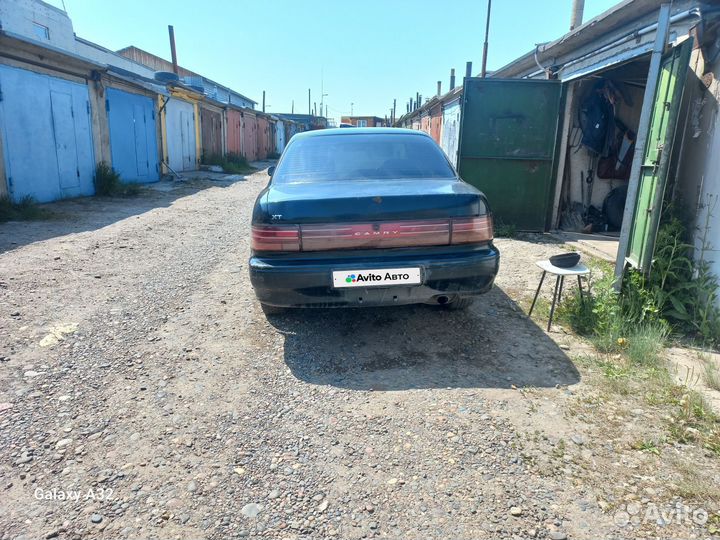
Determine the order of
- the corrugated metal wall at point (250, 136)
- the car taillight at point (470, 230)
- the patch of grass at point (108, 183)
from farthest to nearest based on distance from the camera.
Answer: the corrugated metal wall at point (250, 136) < the patch of grass at point (108, 183) < the car taillight at point (470, 230)

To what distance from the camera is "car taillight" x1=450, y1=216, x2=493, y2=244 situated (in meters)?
3.23

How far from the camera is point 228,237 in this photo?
291 inches

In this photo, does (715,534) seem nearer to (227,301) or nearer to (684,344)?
(684,344)

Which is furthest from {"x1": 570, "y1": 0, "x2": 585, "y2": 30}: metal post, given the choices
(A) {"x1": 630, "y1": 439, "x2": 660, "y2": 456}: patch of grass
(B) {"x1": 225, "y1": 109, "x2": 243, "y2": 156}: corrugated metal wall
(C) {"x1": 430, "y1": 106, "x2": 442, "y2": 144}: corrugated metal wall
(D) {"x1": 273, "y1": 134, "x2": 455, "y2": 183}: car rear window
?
(B) {"x1": 225, "y1": 109, "x2": 243, "y2": 156}: corrugated metal wall

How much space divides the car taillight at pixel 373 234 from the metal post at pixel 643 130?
1769 mm

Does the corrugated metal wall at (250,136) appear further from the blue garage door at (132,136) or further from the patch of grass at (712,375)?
the patch of grass at (712,375)

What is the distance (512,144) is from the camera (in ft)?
24.6

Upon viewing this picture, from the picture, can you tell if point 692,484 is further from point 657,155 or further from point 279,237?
point 657,155

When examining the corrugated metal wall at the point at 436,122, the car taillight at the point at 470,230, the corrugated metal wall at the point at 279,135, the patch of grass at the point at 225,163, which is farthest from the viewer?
the corrugated metal wall at the point at 279,135

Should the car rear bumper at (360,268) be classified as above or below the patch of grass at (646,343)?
above

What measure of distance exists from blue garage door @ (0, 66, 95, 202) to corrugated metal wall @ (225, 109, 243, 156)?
13617 millimetres

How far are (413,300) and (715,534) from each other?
1886 mm

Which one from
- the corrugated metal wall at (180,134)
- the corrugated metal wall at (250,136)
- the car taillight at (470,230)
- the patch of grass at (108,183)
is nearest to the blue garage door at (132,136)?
the patch of grass at (108,183)

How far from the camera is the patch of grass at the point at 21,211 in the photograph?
7.89 m
